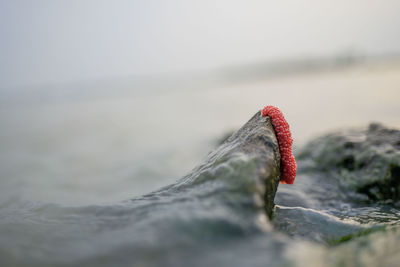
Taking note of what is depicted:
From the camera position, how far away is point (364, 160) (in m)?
3.78

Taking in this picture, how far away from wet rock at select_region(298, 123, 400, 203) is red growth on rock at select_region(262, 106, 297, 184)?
4.78 feet

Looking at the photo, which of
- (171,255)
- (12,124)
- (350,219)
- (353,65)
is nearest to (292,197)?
(350,219)

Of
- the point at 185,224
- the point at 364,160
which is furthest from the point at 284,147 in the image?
the point at 364,160

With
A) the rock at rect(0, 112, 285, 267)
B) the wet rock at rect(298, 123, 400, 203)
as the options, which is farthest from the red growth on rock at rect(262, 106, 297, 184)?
the wet rock at rect(298, 123, 400, 203)

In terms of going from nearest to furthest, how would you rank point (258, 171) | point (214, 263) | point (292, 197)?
→ point (214, 263), point (258, 171), point (292, 197)

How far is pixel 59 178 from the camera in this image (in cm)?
639

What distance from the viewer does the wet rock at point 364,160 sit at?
3.41 m

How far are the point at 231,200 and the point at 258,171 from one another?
1.03 ft

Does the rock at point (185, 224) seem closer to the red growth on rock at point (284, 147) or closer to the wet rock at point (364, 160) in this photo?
the red growth on rock at point (284, 147)

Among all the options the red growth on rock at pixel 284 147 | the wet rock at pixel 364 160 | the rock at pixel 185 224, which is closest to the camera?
the rock at pixel 185 224

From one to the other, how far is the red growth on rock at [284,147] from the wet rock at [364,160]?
1.46m

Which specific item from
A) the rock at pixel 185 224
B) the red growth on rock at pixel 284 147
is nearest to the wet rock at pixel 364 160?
the red growth on rock at pixel 284 147

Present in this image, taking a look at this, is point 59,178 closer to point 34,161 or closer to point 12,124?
point 34,161

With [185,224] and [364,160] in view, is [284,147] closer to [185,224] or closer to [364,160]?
[185,224]
